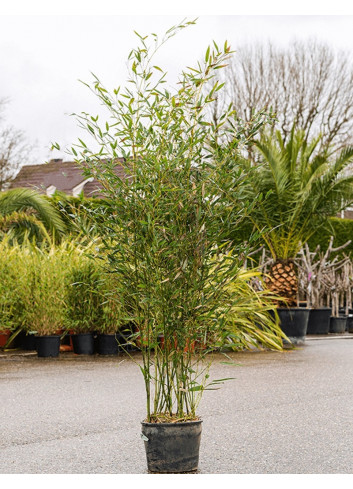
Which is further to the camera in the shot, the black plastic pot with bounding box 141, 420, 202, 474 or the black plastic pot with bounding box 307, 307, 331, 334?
the black plastic pot with bounding box 307, 307, 331, 334

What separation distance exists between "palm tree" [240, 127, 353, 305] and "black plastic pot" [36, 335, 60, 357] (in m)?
4.77

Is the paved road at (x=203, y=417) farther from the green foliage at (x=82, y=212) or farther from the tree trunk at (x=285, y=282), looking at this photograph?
the tree trunk at (x=285, y=282)

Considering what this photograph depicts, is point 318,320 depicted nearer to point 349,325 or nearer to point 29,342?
point 349,325

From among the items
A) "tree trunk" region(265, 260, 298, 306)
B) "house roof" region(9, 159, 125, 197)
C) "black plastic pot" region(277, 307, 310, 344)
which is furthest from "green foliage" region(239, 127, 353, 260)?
"house roof" region(9, 159, 125, 197)

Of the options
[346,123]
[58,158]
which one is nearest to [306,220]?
[346,123]

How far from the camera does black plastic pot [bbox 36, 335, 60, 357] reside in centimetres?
1038

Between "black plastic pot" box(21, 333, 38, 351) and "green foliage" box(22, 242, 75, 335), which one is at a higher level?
"green foliage" box(22, 242, 75, 335)

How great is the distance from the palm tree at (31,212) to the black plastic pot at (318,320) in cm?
601

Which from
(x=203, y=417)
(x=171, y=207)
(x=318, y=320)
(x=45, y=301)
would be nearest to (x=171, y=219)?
(x=171, y=207)

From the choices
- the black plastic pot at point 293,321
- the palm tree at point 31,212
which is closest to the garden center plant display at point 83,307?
the black plastic pot at point 293,321

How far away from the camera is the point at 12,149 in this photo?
33.1 metres

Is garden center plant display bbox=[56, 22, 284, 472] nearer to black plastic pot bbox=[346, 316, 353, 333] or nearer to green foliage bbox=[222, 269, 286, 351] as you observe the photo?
green foliage bbox=[222, 269, 286, 351]

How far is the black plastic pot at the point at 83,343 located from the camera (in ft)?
35.1
